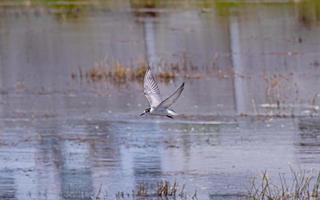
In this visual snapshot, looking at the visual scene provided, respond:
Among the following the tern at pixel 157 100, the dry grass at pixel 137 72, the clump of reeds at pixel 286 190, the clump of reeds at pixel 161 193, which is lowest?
the clump of reeds at pixel 286 190

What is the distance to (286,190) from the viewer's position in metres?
10.3

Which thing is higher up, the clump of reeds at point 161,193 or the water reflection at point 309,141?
the water reflection at point 309,141

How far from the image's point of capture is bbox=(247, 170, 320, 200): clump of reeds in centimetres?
999

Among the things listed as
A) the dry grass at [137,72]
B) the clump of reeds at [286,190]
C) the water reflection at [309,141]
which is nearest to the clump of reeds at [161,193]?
the clump of reeds at [286,190]

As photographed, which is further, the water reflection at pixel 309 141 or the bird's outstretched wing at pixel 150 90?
the water reflection at pixel 309 141

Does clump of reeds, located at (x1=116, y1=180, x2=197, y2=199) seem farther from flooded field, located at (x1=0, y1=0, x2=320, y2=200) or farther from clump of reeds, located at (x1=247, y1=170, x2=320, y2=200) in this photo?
clump of reeds, located at (x1=247, y1=170, x2=320, y2=200)

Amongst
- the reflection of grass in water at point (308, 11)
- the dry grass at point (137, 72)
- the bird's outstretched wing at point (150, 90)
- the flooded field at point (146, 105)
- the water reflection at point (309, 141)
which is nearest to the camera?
the bird's outstretched wing at point (150, 90)

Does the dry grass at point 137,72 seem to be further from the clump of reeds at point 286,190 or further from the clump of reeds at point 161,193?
the clump of reeds at point 161,193

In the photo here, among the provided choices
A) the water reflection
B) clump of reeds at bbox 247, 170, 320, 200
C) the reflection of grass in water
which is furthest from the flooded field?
the reflection of grass in water

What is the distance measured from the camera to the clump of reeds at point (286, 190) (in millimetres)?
9990

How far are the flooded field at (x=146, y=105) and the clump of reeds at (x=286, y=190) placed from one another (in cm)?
22

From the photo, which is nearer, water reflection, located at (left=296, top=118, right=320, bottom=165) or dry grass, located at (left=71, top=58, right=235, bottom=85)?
water reflection, located at (left=296, top=118, right=320, bottom=165)

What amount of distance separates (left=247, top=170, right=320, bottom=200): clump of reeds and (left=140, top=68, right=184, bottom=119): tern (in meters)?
0.98

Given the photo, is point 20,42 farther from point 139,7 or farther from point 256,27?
point 139,7
